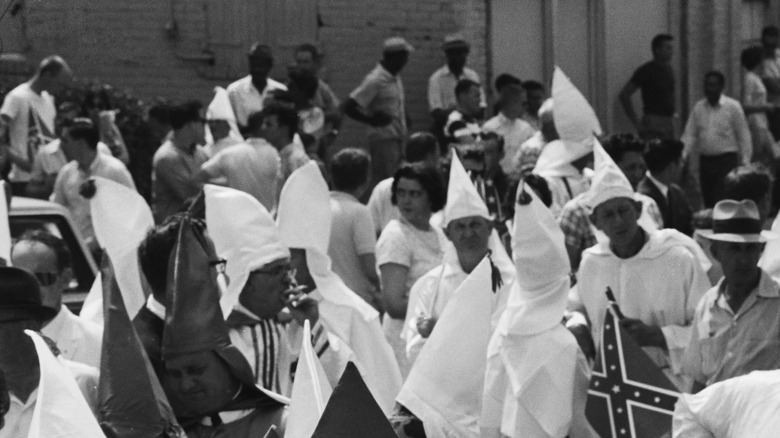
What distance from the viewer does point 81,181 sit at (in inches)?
451

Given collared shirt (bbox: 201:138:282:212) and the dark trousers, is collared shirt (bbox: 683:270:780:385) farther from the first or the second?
the dark trousers

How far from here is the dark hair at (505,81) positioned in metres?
15.0

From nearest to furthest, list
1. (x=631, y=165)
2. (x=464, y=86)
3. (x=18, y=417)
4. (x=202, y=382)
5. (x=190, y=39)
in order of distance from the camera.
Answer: (x=18, y=417), (x=202, y=382), (x=631, y=165), (x=464, y=86), (x=190, y=39)

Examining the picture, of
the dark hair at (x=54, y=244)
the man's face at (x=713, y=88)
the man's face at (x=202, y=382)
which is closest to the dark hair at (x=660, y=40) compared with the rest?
the man's face at (x=713, y=88)

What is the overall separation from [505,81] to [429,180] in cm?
599

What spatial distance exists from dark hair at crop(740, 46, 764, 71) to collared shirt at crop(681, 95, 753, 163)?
115cm

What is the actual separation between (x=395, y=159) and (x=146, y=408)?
9653mm

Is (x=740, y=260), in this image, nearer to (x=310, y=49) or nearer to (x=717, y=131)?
(x=310, y=49)

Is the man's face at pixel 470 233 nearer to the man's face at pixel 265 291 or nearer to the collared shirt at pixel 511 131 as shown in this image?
the man's face at pixel 265 291

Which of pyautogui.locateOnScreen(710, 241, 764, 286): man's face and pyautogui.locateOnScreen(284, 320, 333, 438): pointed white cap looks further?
pyautogui.locateOnScreen(710, 241, 764, 286): man's face

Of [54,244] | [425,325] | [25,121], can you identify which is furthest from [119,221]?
[25,121]

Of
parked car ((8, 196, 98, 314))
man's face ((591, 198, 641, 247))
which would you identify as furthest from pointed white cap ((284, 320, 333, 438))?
parked car ((8, 196, 98, 314))

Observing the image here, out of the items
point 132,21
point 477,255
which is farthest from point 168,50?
point 477,255

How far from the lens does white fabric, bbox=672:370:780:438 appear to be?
5.16 m
